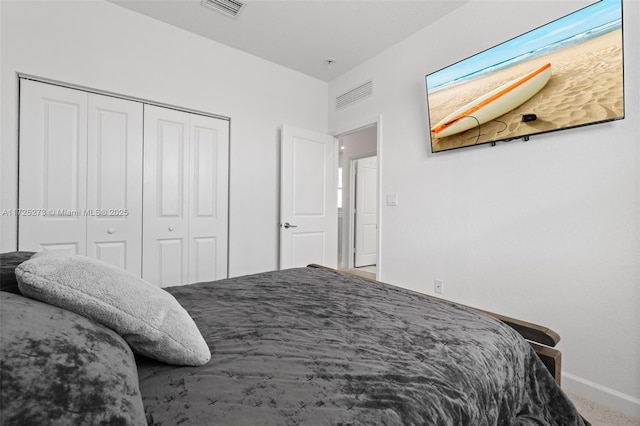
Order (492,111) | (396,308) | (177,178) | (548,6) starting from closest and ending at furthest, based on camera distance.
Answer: (396,308) → (548,6) → (492,111) → (177,178)

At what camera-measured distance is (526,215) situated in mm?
2164

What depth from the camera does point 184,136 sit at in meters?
3.00

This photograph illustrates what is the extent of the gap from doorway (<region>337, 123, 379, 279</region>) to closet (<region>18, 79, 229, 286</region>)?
3.11 meters

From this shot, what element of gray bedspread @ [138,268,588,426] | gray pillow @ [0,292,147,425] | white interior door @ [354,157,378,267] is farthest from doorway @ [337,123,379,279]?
gray pillow @ [0,292,147,425]

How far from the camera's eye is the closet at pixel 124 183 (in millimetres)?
2328

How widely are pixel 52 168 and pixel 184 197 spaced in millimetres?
996

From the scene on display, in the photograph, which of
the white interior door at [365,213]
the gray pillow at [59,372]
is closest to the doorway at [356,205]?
the white interior door at [365,213]

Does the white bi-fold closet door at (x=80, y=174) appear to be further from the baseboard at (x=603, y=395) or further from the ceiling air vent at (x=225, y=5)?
the baseboard at (x=603, y=395)

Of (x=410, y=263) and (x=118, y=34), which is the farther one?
(x=410, y=263)

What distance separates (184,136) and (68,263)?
2.56 meters

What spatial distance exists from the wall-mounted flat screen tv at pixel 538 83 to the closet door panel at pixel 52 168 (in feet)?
9.89

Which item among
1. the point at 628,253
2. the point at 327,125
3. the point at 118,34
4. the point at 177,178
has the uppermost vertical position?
the point at 118,34

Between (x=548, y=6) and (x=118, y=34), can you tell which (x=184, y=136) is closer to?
(x=118, y=34)

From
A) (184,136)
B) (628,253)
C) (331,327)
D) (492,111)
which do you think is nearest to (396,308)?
(331,327)
